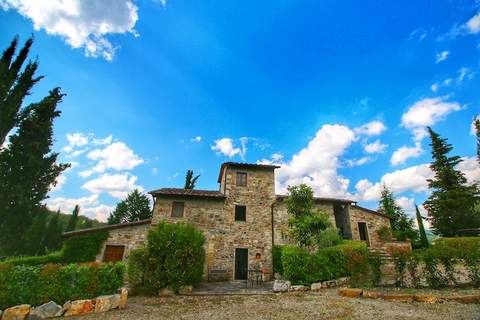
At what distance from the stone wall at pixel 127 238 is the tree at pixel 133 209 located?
16598 mm

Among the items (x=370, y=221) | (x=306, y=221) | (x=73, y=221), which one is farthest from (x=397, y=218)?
(x=73, y=221)

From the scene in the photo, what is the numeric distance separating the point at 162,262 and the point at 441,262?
10.8m

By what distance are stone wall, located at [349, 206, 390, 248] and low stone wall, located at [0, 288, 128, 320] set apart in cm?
1533

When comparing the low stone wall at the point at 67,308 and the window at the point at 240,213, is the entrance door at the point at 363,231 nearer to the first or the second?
the window at the point at 240,213

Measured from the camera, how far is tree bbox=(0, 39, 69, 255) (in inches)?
603

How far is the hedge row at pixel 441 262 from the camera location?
7902 millimetres

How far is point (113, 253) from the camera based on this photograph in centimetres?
1335

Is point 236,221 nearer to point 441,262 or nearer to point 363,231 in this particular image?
point 363,231

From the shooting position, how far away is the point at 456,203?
19.5 meters

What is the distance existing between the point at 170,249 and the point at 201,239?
6.14ft

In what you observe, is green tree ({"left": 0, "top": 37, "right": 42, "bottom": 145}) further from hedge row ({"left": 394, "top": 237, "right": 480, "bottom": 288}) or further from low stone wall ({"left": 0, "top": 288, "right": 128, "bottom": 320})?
hedge row ({"left": 394, "top": 237, "right": 480, "bottom": 288})

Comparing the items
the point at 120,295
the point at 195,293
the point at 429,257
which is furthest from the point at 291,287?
the point at 120,295

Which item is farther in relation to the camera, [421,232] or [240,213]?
[421,232]

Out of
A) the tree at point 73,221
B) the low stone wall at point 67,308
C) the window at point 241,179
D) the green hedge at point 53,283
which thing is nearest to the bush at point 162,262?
the green hedge at point 53,283
